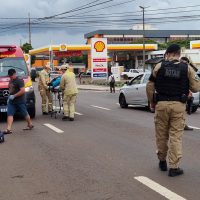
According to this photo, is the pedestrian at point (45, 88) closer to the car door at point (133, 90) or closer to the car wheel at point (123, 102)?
the car door at point (133, 90)

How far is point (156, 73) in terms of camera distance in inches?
277

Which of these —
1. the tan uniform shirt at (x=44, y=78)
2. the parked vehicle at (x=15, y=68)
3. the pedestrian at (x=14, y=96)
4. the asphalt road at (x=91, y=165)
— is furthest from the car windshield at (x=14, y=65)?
the pedestrian at (x=14, y=96)

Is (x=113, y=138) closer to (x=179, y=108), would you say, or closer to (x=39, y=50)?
(x=179, y=108)

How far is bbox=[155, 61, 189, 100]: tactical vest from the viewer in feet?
22.6

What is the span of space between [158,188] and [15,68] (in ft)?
34.0

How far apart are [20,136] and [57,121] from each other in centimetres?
330

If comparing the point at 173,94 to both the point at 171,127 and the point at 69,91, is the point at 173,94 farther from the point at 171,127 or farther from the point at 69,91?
the point at 69,91

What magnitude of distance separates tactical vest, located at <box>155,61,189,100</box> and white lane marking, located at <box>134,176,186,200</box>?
49.2 inches

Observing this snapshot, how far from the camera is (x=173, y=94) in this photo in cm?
698

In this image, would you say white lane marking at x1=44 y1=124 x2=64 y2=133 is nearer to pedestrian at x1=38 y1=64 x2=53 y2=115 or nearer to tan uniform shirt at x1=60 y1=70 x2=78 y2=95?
tan uniform shirt at x1=60 y1=70 x2=78 y2=95

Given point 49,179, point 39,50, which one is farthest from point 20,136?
point 39,50

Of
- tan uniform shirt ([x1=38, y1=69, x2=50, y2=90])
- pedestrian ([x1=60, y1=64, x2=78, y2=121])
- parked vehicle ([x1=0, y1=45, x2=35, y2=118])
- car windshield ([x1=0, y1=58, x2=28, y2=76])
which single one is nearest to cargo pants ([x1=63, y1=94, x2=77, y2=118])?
pedestrian ([x1=60, y1=64, x2=78, y2=121])

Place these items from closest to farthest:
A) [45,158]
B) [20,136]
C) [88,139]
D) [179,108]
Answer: [179,108] < [45,158] < [88,139] < [20,136]

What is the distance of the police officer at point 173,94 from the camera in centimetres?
692
